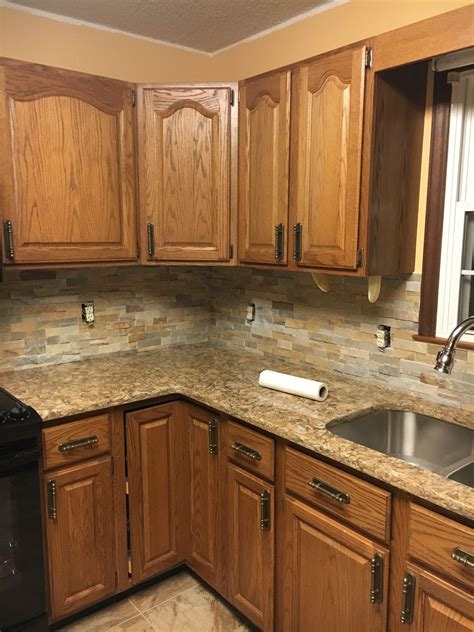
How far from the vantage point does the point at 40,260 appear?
2.01m

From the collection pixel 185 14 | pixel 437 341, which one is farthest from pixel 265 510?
pixel 185 14

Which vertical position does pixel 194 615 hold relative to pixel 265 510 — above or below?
below

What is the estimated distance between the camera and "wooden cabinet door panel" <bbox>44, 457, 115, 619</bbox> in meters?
1.87

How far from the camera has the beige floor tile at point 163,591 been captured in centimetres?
214

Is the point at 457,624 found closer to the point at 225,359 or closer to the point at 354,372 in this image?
the point at 354,372

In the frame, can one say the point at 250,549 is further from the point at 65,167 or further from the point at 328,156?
the point at 65,167

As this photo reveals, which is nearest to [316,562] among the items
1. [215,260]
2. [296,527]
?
[296,527]

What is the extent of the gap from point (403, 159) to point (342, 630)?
5.20 feet

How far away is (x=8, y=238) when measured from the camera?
6.31ft

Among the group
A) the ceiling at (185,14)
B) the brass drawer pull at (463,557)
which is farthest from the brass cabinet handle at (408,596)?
the ceiling at (185,14)

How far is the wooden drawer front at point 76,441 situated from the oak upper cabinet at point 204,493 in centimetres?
36

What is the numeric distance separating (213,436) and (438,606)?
980 millimetres

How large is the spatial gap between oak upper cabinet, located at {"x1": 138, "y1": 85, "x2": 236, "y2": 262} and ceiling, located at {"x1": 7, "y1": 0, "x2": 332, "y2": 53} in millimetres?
334

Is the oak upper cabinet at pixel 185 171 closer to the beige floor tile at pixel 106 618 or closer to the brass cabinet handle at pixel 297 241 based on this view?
the brass cabinet handle at pixel 297 241
